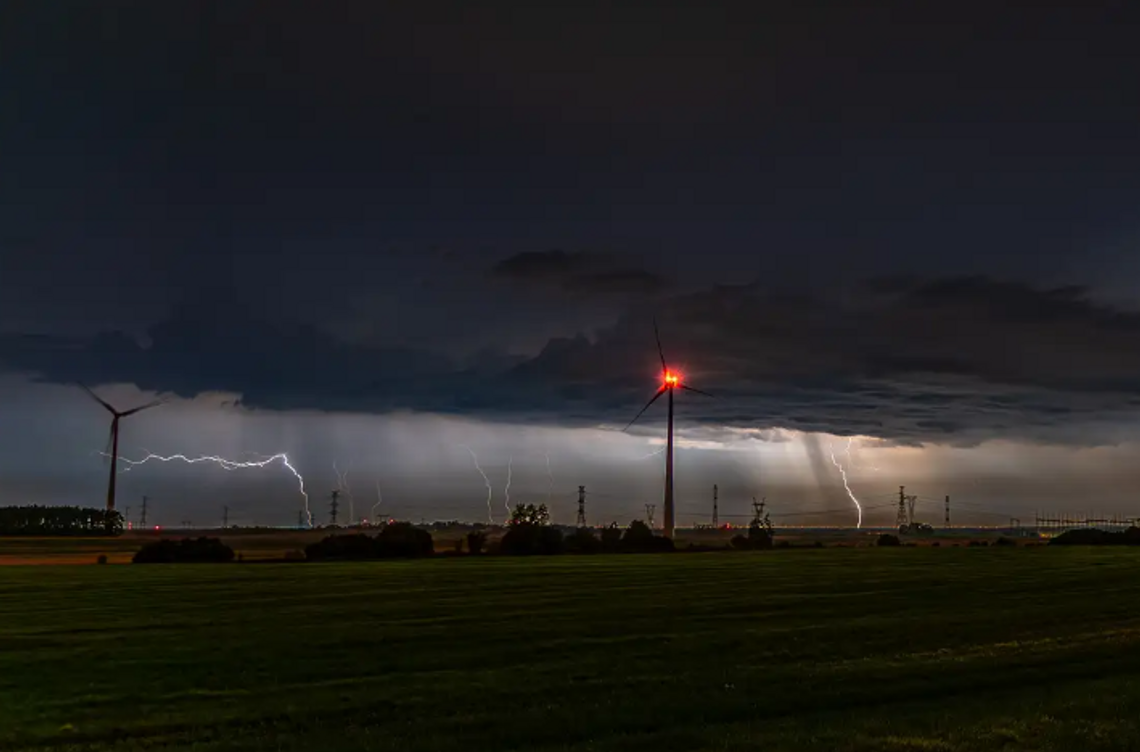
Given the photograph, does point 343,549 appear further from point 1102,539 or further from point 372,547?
point 1102,539

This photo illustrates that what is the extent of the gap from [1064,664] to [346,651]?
68.9ft

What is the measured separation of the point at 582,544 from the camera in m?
129

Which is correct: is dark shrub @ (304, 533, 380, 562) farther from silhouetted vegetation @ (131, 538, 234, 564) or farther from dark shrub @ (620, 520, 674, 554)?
dark shrub @ (620, 520, 674, 554)

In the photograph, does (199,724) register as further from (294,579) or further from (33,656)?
(294,579)

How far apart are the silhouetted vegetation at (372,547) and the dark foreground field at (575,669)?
177 feet

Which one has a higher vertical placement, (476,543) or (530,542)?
(530,542)

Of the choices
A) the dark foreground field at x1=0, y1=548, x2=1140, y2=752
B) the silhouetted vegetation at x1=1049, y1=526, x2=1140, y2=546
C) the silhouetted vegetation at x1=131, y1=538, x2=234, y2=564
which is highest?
the silhouetted vegetation at x1=1049, y1=526, x2=1140, y2=546

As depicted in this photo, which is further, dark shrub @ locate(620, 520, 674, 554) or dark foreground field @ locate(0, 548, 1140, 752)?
dark shrub @ locate(620, 520, 674, 554)

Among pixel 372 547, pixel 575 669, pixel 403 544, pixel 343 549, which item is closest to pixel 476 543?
pixel 403 544

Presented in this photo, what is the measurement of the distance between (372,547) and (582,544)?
28.7 meters

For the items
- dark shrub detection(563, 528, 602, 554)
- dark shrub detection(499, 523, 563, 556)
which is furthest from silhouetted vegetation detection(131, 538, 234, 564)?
dark shrub detection(563, 528, 602, 554)

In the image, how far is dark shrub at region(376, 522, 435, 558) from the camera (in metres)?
112

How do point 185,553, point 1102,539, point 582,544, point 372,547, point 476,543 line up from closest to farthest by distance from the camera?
1. point 185,553
2. point 372,547
3. point 476,543
4. point 582,544
5. point 1102,539

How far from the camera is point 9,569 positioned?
84.2m
